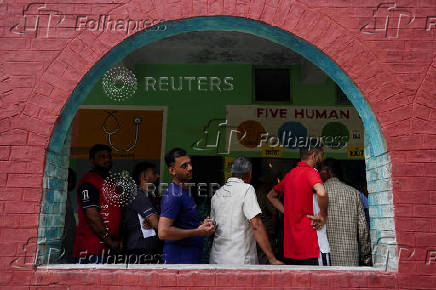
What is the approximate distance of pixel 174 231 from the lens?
3.12 metres

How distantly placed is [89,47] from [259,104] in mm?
4173

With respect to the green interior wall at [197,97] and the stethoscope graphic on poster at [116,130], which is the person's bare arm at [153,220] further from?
the stethoscope graphic on poster at [116,130]

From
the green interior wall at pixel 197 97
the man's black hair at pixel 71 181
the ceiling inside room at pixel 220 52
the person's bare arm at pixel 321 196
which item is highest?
the ceiling inside room at pixel 220 52

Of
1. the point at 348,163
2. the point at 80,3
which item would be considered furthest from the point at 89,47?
the point at 348,163

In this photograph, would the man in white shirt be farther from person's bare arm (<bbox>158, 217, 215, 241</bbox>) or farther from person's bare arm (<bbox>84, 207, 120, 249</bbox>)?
person's bare arm (<bbox>84, 207, 120, 249</bbox>)

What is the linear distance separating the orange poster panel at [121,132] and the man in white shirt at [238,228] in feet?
11.8

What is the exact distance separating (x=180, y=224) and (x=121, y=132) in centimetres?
398

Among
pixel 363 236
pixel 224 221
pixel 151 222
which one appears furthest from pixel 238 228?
pixel 363 236

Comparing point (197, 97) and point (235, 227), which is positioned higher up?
point (197, 97)

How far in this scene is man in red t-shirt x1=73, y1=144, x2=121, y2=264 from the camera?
3783mm

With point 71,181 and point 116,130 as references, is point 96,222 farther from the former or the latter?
point 116,130

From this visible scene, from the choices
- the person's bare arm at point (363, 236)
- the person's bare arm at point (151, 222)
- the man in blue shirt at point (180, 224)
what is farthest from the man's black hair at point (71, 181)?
the person's bare arm at point (363, 236)

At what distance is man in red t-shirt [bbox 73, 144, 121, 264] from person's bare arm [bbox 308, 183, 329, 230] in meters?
1.88

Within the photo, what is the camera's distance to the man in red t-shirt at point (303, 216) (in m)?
3.54
